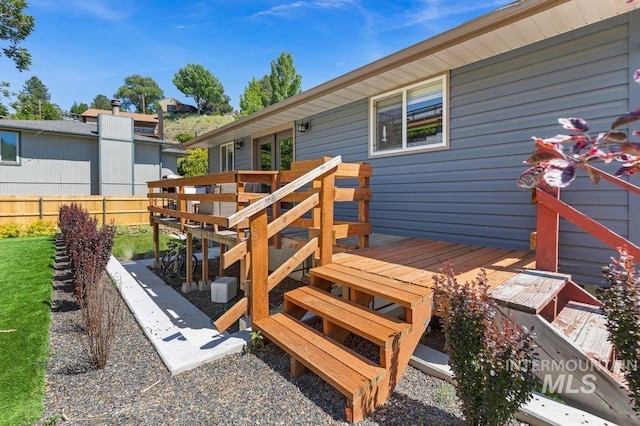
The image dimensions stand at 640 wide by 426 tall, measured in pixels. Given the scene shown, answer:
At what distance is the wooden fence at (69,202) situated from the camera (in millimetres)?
11523

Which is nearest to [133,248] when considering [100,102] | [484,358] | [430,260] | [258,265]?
[258,265]

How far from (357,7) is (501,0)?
21.1ft

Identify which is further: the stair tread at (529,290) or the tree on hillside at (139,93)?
the tree on hillside at (139,93)

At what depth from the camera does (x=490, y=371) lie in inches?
65.5

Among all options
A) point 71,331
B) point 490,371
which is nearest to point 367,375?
point 490,371

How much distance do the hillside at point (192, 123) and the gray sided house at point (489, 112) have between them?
3673 centimetres

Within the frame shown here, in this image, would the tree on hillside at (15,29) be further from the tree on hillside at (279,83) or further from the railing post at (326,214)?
the railing post at (326,214)

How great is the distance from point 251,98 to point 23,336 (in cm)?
2630

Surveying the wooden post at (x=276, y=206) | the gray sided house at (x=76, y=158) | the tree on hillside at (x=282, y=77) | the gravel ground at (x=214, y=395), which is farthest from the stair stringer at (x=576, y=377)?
the tree on hillside at (x=282, y=77)

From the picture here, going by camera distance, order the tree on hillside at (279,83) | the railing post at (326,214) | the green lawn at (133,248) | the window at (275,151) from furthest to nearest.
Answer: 1. the tree on hillside at (279,83)
2. the window at (275,151)
3. the green lawn at (133,248)
4. the railing post at (326,214)

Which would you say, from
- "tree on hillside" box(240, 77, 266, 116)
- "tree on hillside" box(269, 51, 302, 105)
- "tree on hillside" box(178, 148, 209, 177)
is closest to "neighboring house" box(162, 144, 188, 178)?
"tree on hillside" box(178, 148, 209, 177)

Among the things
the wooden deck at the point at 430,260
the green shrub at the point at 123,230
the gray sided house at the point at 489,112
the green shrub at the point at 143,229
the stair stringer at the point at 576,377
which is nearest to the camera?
the stair stringer at the point at 576,377

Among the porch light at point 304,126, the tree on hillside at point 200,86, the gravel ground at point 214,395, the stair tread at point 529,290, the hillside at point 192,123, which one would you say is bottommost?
the gravel ground at point 214,395

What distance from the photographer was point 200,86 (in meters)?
48.2
